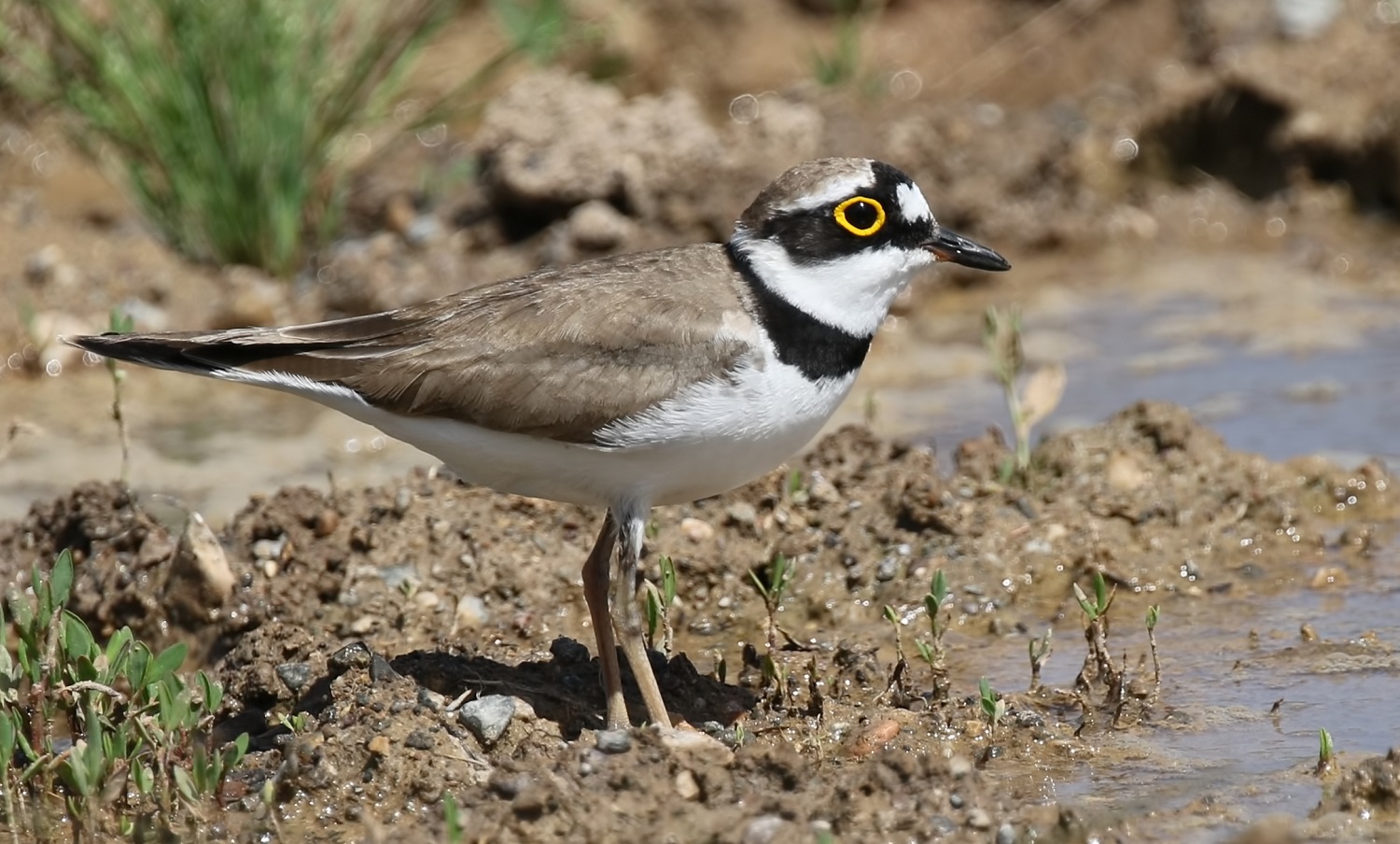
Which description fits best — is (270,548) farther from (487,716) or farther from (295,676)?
(487,716)

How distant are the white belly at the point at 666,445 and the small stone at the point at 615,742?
2.89ft

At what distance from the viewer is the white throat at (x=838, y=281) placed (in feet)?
18.6

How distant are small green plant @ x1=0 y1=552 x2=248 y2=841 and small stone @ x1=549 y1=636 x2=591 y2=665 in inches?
42.9

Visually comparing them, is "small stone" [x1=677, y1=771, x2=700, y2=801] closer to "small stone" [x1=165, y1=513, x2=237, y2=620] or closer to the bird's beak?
the bird's beak

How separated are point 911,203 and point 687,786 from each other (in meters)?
1.99

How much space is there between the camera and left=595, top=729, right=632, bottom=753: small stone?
492 cm

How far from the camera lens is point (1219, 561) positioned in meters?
6.99

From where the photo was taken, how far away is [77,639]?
5285mm

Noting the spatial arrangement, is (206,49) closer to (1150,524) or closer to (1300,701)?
(1150,524)

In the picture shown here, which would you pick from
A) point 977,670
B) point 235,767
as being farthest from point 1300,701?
point 235,767

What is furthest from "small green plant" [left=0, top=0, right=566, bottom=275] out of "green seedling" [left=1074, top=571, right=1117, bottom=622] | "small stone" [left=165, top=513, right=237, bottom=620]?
A: "green seedling" [left=1074, top=571, right=1117, bottom=622]

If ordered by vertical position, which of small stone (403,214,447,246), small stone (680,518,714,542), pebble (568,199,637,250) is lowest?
small stone (680,518,714,542)

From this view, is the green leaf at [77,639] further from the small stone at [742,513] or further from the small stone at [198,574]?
the small stone at [742,513]

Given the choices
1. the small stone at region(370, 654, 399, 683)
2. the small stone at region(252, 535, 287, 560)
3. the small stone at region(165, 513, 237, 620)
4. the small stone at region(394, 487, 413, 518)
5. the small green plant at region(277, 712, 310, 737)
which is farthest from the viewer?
the small stone at region(394, 487, 413, 518)
